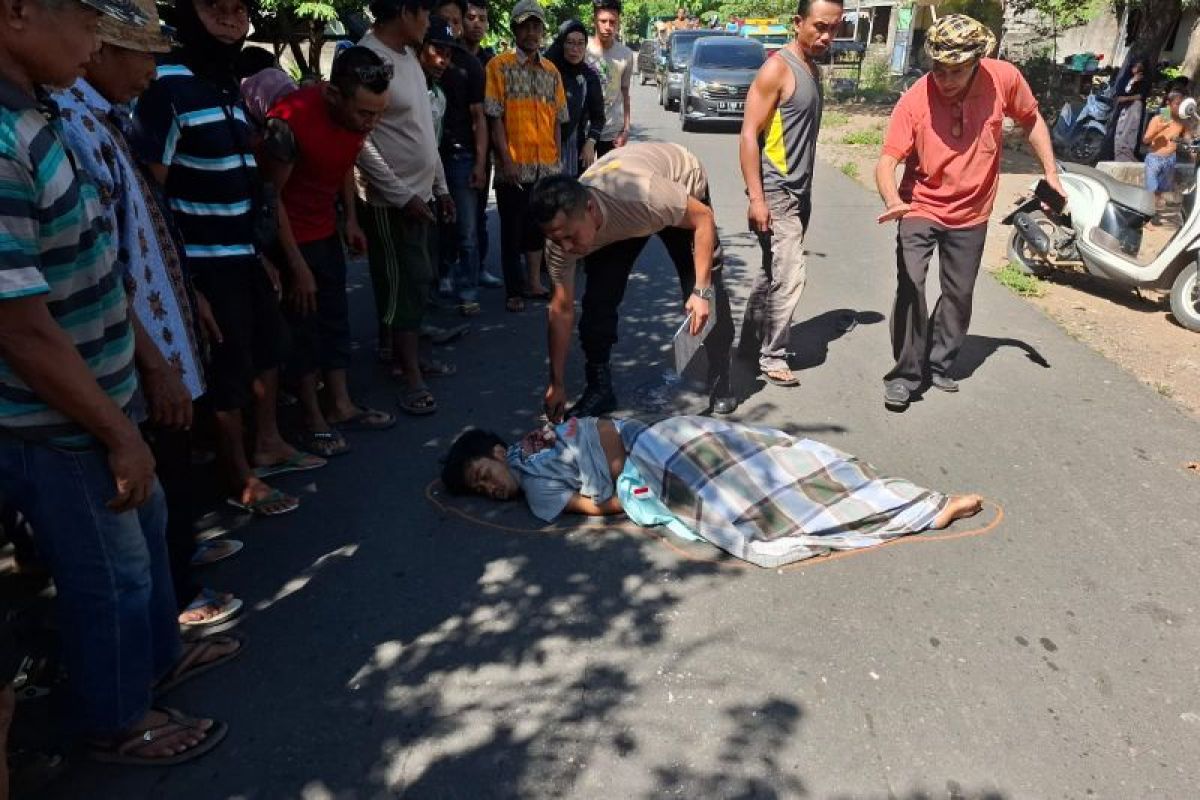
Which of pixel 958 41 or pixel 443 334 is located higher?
pixel 958 41

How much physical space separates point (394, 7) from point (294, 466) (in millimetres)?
2224

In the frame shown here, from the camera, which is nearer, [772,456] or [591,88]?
[772,456]

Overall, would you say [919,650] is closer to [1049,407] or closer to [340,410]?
[1049,407]

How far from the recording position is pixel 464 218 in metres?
5.78

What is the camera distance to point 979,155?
429 centimetres

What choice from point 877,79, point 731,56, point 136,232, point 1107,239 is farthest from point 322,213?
point 877,79

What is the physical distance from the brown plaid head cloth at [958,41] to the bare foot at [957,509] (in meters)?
2.06

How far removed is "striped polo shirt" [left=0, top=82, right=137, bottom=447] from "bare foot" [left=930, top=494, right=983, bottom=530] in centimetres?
284

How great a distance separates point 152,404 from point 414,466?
1717 millimetres

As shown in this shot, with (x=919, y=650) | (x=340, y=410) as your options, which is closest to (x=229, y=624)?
(x=340, y=410)

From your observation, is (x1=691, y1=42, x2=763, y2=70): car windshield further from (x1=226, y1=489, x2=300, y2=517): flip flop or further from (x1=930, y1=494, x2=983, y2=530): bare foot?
(x1=226, y1=489, x2=300, y2=517): flip flop

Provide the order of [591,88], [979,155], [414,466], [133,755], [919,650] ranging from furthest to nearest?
[591,88] < [979,155] < [414,466] < [919,650] < [133,755]

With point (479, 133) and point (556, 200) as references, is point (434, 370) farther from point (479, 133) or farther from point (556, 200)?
point (556, 200)

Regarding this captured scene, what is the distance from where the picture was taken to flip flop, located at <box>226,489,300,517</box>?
3.53 m
